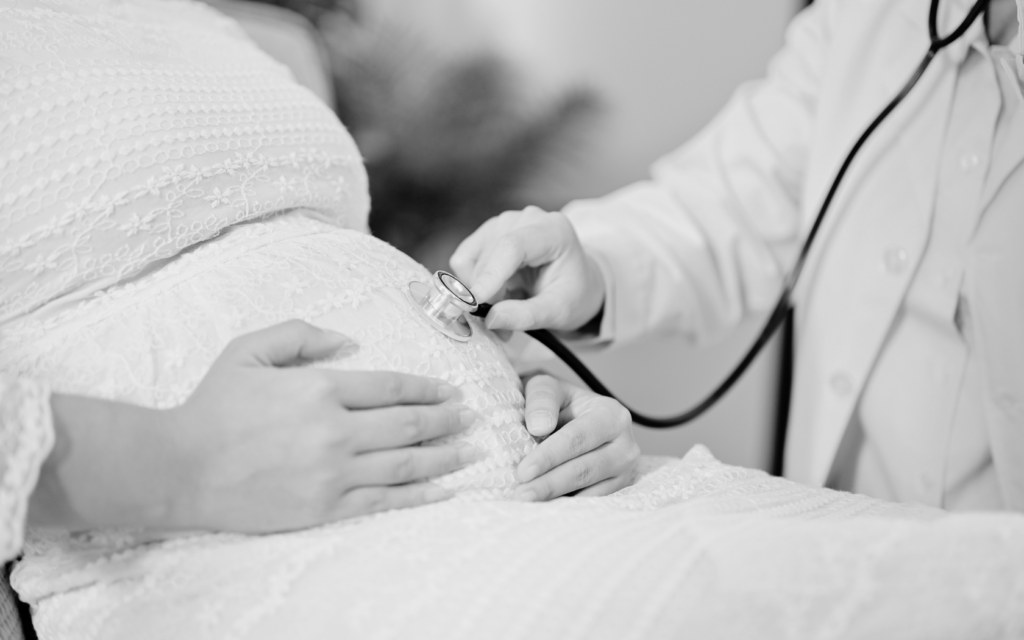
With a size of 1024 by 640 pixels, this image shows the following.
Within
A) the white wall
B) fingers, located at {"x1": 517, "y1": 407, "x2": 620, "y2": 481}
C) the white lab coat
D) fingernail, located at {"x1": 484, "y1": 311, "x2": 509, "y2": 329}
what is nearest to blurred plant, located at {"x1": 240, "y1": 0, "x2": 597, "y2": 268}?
the white wall

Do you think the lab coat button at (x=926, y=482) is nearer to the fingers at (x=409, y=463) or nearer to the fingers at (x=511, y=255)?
the fingers at (x=511, y=255)

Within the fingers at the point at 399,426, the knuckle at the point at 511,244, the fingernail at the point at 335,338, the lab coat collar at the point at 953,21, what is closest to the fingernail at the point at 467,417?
the fingers at the point at 399,426

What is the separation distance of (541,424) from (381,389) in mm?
157

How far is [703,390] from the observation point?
6.92ft

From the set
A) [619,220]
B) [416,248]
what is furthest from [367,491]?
[416,248]

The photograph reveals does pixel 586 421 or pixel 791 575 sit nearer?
pixel 791 575

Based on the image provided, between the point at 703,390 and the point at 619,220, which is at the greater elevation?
the point at 619,220

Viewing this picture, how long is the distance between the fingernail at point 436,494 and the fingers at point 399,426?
0.12 feet

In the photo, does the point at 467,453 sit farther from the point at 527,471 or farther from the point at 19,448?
the point at 19,448

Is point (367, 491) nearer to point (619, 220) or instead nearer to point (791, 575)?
point (791, 575)

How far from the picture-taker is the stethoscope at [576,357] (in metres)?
0.63

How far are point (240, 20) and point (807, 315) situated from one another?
1003mm

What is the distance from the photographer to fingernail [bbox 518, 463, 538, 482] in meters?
0.58

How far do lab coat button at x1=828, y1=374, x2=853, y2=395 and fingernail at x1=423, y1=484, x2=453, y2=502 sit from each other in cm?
71
